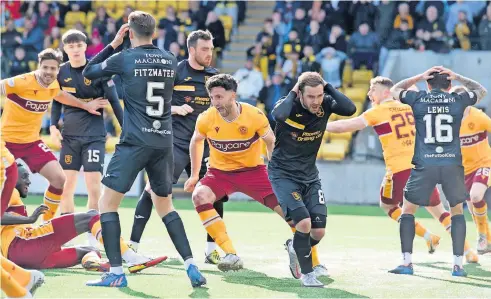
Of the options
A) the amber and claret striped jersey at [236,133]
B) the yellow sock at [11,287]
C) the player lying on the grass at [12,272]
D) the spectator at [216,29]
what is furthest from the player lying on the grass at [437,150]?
the spectator at [216,29]

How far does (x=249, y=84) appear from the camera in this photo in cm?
1952

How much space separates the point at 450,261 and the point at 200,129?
9.77 ft

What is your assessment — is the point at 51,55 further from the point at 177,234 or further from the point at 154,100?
the point at 177,234

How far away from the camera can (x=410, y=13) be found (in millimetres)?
19484

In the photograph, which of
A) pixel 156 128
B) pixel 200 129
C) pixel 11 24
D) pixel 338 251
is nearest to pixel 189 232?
pixel 338 251

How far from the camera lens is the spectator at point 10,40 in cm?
2138

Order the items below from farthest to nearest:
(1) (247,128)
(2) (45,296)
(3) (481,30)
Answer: (3) (481,30), (1) (247,128), (2) (45,296)

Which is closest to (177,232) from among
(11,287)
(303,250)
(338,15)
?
(303,250)

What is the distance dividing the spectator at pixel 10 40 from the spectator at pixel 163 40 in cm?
321

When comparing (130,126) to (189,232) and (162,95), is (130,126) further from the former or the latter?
(189,232)

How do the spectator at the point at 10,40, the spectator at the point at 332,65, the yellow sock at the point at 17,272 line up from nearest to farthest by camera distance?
the yellow sock at the point at 17,272 < the spectator at the point at 332,65 < the spectator at the point at 10,40

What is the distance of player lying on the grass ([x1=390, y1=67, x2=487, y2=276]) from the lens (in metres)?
8.89

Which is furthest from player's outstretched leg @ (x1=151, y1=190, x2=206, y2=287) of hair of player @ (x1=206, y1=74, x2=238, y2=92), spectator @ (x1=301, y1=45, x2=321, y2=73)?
spectator @ (x1=301, y1=45, x2=321, y2=73)

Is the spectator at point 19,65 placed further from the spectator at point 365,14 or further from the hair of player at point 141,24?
the hair of player at point 141,24
